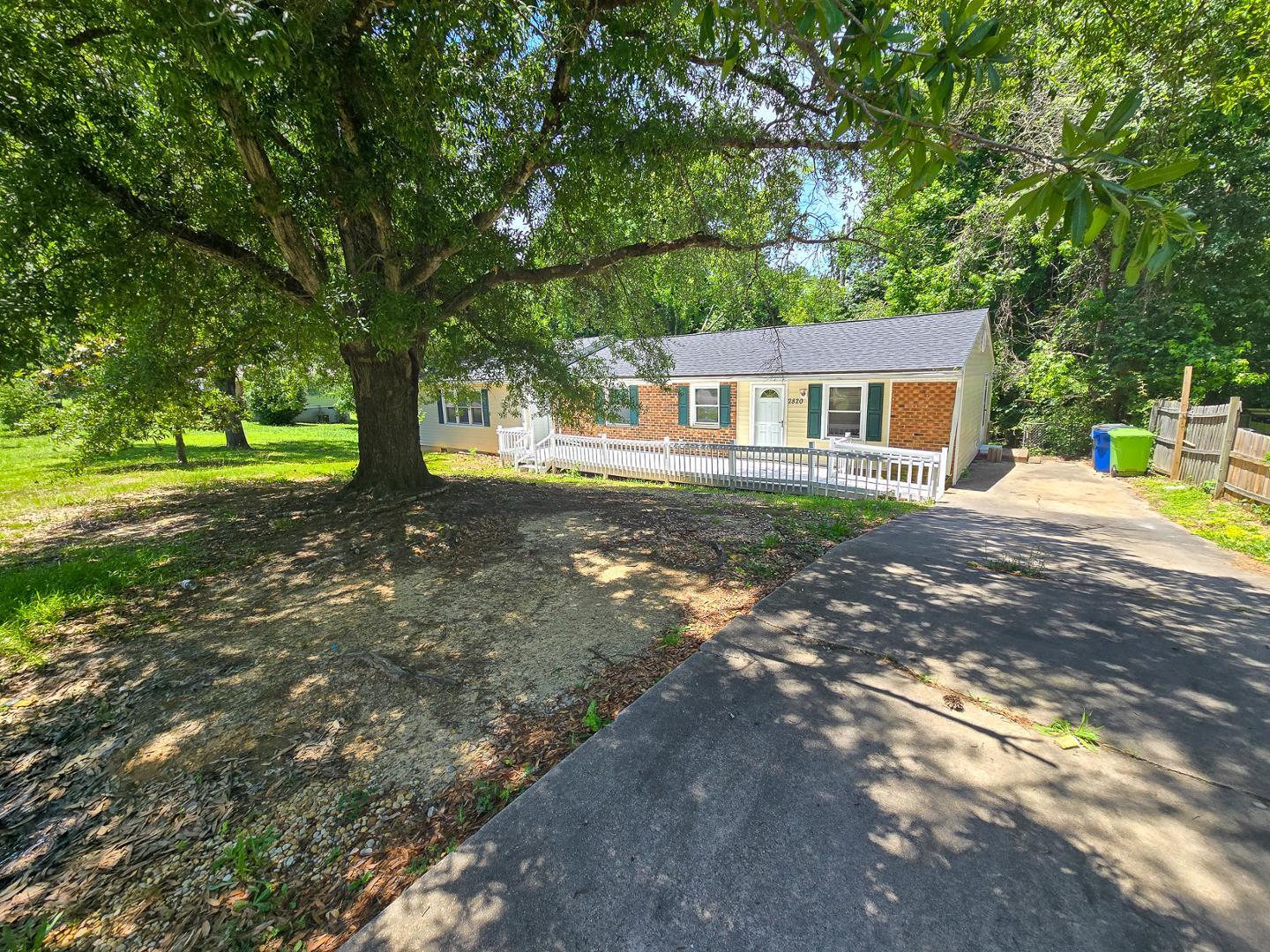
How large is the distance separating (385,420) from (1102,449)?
1642 cm

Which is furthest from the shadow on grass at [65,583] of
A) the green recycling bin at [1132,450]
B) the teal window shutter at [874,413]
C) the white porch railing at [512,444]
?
the green recycling bin at [1132,450]

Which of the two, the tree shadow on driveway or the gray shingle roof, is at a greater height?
the gray shingle roof

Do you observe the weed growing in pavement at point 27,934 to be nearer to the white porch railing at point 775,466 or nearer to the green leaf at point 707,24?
the green leaf at point 707,24

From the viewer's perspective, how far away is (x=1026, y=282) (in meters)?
18.4

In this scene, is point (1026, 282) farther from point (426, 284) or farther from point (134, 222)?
point (134, 222)

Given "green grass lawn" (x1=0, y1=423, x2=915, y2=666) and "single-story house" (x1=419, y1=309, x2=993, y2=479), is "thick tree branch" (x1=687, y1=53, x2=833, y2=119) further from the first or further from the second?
"green grass lawn" (x1=0, y1=423, x2=915, y2=666)

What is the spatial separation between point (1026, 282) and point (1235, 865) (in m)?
22.0

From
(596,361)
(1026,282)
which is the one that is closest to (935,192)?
(1026,282)

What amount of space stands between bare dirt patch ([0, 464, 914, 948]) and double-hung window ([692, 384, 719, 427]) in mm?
9677

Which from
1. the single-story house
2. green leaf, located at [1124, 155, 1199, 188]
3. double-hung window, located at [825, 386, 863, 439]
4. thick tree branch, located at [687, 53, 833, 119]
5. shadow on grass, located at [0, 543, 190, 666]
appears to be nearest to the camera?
green leaf, located at [1124, 155, 1199, 188]

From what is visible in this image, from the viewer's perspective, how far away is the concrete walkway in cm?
176

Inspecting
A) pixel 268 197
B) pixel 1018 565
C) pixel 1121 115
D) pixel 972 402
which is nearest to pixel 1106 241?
pixel 972 402

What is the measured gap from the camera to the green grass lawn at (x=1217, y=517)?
241 inches

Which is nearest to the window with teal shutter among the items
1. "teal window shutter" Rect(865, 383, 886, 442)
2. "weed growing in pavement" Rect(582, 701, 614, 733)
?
"teal window shutter" Rect(865, 383, 886, 442)
